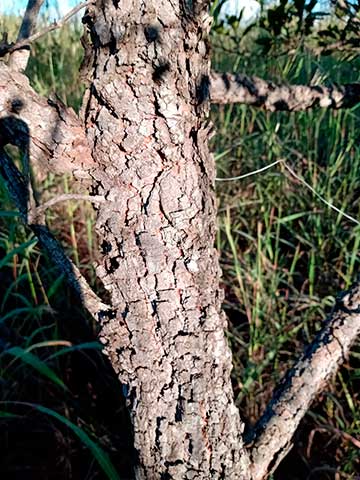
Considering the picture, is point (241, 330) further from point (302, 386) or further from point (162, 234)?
point (162, 234)

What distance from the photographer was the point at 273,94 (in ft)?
2.86

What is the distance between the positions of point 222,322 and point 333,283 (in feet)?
3.17

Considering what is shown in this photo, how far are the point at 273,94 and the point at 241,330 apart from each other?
0.87 meters

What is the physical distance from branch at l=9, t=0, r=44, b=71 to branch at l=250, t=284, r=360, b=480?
0.55 m

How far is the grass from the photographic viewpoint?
1.22 m

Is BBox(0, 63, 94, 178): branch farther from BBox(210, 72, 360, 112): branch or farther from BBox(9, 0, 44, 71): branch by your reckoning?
BBox(210, 72, 360, 112): branch

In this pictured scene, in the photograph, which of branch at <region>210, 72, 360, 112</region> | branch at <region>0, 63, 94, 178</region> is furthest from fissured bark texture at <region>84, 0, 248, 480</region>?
branch at <region>210, 72, 360, 112</region>

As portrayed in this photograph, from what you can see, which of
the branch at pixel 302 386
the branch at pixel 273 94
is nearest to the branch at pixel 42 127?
the branch at pixel 273 94

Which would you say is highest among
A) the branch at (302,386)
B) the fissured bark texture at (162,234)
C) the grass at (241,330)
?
the fissured bark texture at (162,234)

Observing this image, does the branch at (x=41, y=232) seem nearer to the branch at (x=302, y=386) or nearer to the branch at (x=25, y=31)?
the branch at (x=25, y=31)

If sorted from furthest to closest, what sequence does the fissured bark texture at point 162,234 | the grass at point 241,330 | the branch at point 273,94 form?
the grass at point 241,330 < the branch at point 273,94 < the fissured bark texture at point 162,234

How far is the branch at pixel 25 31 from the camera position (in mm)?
566

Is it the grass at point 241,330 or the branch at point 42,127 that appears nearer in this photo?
the branch at point 42,127

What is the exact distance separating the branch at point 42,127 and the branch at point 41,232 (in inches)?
1.9
